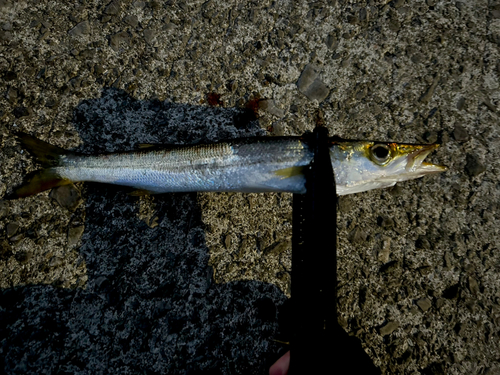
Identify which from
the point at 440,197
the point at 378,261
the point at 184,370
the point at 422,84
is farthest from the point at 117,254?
the point at 422,84

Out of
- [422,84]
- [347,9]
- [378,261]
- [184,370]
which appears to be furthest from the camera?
[347,9]

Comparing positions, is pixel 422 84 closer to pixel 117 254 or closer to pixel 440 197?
pixel 440 197

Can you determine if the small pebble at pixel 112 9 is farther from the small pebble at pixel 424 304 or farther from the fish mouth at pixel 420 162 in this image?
the small pebble at pixel 424 304

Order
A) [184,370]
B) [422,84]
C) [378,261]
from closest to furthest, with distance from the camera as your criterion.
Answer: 1. [184,370]
2. [378,261]
3. [422,84]

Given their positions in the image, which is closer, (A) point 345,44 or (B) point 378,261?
(B) point 378,261

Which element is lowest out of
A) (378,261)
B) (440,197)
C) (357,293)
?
(357,293)

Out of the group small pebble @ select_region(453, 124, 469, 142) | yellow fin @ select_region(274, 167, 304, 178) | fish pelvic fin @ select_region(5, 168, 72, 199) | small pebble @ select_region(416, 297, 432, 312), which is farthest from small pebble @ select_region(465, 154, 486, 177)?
fish pelvic fin @ select_region(5, 168, 72, 199)
